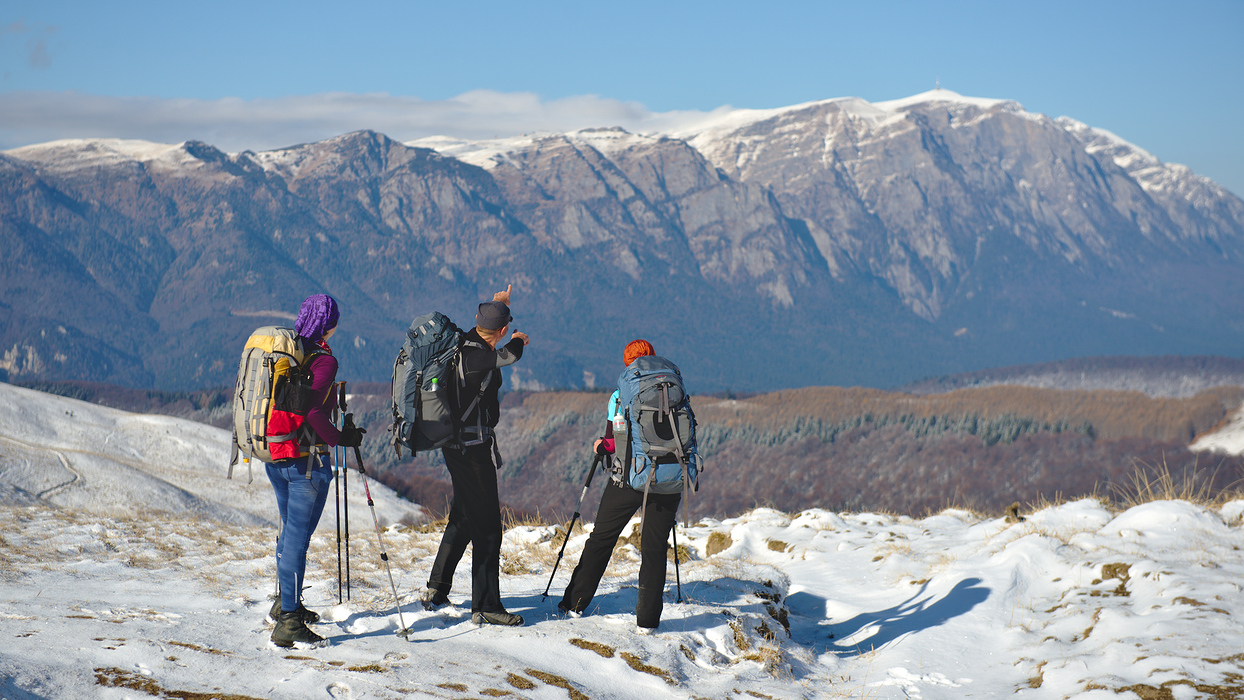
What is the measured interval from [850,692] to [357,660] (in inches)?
204

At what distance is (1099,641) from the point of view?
10.2 meters

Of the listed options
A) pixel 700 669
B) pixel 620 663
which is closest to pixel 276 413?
pixel 620 663

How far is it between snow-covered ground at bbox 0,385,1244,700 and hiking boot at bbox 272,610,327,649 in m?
0.16

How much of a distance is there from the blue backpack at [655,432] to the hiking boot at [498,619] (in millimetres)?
1898

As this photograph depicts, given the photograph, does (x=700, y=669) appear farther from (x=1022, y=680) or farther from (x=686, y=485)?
(x=1022, y=680)


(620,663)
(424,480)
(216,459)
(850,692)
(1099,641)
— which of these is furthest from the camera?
(424,480)

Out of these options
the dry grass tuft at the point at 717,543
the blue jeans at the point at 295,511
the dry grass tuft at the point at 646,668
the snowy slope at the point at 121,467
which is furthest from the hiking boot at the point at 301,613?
the snowy slope at the point at 121,467

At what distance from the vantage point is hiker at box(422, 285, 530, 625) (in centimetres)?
907

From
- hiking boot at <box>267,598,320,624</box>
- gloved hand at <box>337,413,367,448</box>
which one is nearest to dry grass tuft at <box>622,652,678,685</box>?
hiking boot at <box>267,598,320,624</box>

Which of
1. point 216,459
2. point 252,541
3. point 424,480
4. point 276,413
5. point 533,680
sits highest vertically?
point 276,413

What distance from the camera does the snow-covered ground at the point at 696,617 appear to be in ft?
24.7

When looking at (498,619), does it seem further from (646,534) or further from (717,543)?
(717,543)

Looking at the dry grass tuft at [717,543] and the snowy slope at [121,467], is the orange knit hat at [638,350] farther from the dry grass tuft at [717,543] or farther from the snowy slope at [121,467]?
the snowy slope at [121,467]

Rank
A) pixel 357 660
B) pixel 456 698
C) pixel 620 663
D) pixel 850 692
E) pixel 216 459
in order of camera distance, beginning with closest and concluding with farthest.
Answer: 1. pixel 456 698
2. pixel 357 660
3. pixel 620 663
4. pixel 850 692
5. pixel 216 459
